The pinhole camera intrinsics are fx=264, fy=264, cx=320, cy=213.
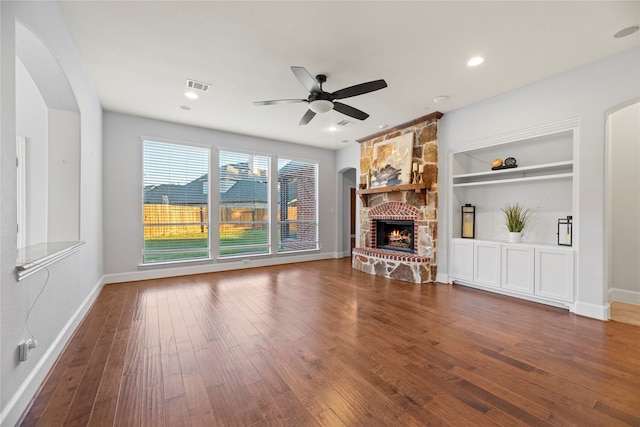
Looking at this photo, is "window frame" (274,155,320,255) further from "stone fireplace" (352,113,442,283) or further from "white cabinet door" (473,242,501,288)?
"white cabinet door" (473,242,501,288)

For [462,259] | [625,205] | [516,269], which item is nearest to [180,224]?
[462,259]

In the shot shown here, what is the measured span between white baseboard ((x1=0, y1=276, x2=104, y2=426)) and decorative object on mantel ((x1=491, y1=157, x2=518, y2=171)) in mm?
5680

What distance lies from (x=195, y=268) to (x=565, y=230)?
6305mm

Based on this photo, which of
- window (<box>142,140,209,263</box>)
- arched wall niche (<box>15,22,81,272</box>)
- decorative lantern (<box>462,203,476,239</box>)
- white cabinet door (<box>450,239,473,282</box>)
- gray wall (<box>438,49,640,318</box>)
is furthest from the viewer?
window (<box>142,140,209,263</box>)

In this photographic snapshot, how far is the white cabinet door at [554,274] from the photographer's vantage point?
3.33m

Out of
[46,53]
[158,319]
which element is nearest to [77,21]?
[46,53]

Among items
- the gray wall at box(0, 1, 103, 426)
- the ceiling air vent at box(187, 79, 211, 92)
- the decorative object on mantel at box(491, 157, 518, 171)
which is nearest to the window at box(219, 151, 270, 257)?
the ceiling air vent at box(187, 79, 211, 92)

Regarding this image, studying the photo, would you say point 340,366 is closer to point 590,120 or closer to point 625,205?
point 590,120

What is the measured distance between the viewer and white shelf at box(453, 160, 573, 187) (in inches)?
140

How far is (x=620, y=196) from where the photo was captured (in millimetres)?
3715

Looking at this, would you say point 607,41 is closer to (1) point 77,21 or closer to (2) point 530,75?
(2) point 530,75

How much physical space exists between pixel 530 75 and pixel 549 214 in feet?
6.44

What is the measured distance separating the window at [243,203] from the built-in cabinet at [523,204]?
4.09 m

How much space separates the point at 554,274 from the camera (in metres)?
3.46
